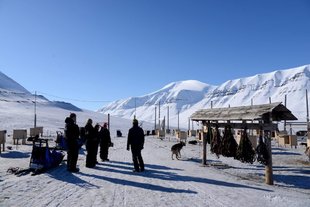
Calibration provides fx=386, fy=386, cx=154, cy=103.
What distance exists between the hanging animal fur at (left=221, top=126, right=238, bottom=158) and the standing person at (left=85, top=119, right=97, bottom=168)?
5332 millimetres

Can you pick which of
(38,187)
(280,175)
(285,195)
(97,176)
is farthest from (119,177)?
(280,175)

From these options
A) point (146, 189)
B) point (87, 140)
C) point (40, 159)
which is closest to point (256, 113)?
point (146, 189)

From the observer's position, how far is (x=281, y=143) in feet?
113

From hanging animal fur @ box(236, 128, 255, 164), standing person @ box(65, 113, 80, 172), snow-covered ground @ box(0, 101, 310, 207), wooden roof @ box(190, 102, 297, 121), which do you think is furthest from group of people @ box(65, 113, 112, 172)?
hanging animal fur @ box(236, 128, 255, 164)

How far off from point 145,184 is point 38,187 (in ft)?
9.48

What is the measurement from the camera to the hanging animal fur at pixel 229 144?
51.6 ft

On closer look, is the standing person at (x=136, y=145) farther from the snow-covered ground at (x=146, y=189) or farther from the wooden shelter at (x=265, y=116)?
the wooden shelter at (x=265, y=116)

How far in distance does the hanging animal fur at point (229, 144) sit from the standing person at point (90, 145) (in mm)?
5332

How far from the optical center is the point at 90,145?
48.9 feet

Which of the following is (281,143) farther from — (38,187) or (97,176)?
(38,187)

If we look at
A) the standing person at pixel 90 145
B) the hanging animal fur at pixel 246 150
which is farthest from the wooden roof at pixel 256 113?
the standing person at pixel 90 145

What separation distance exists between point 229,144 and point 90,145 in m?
5.64

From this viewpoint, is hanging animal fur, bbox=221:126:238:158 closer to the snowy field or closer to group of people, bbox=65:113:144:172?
the snowy field

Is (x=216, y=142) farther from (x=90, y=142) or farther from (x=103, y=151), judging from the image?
(x=90, y=142)
